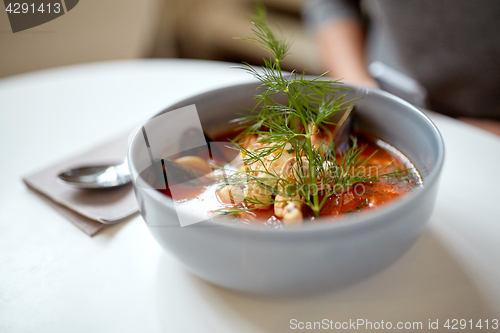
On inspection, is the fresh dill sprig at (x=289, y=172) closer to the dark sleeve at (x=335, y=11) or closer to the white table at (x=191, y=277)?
the white table at (x=191, y=277)

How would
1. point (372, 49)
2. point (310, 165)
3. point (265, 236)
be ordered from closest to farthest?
point (265, 236) < point (310, 165) < point (372, 49)

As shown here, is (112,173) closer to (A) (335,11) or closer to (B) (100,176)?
(B) (100,176)

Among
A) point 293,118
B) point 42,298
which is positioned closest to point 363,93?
point 293,118

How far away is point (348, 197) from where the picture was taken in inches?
19.7

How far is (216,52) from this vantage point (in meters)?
2.59

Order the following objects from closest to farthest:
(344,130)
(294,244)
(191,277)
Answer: (294,244) < (191,277) < (344,130)

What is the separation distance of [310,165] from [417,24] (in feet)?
2.66

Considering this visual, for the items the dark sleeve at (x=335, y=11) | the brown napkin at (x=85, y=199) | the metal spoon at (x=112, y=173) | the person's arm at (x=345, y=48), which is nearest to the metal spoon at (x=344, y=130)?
the metal spoon at (x=112, y=173)

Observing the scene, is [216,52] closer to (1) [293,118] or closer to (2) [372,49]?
(2) [372,49]

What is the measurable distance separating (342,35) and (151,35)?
1.42 meters

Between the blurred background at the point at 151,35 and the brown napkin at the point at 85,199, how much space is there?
1.09 metres

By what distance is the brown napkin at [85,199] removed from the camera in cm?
59

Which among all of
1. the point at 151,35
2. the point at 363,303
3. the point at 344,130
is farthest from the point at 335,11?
the point at 151,35

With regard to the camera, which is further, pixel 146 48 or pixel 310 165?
pixel 146 48
